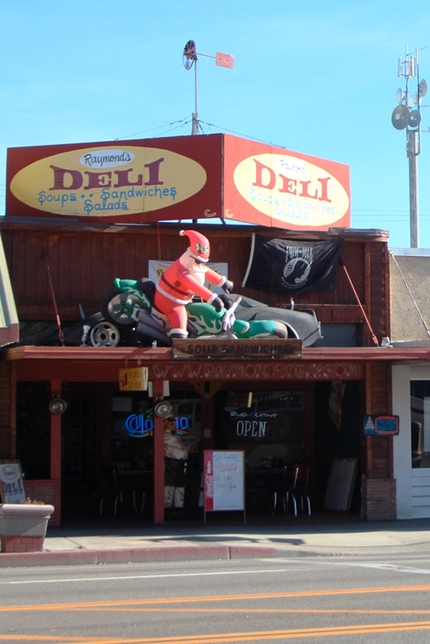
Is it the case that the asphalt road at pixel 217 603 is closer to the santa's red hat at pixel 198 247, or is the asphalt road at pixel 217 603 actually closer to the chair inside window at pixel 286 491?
the santa's red hat at pixel 198 247

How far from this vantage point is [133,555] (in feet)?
43.7

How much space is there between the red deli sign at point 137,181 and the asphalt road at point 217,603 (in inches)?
291

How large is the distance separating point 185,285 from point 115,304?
1272 mm

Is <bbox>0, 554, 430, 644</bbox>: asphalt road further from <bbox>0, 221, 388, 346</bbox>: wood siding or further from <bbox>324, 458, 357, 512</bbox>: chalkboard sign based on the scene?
<bbox>0, 221, 388, 346</bbox>: wood siding

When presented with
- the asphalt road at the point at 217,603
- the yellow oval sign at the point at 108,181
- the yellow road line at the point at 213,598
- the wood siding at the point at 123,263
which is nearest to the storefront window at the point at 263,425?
the wood siding at the point at 123,263

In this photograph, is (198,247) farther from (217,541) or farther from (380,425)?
(380,425)

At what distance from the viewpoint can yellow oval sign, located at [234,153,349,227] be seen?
58.9 feet

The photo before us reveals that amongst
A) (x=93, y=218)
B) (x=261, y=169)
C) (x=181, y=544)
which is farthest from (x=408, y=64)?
(x=181, y=544)

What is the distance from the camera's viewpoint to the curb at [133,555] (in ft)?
41.7

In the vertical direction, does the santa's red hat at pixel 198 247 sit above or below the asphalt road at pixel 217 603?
above

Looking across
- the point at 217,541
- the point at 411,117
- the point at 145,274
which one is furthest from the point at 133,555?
the point at 411,117

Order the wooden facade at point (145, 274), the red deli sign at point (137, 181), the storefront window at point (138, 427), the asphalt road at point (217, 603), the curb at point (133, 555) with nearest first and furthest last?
the asphalt road at point (217, 603) < the curb at point (133, 555) < the wooden facade at point (145, 274) < the red deli sign at point (137, 181) < the storefront window at point (138, 427)

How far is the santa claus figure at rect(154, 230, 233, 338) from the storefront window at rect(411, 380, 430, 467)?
15.9ft

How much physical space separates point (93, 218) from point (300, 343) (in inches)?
194
